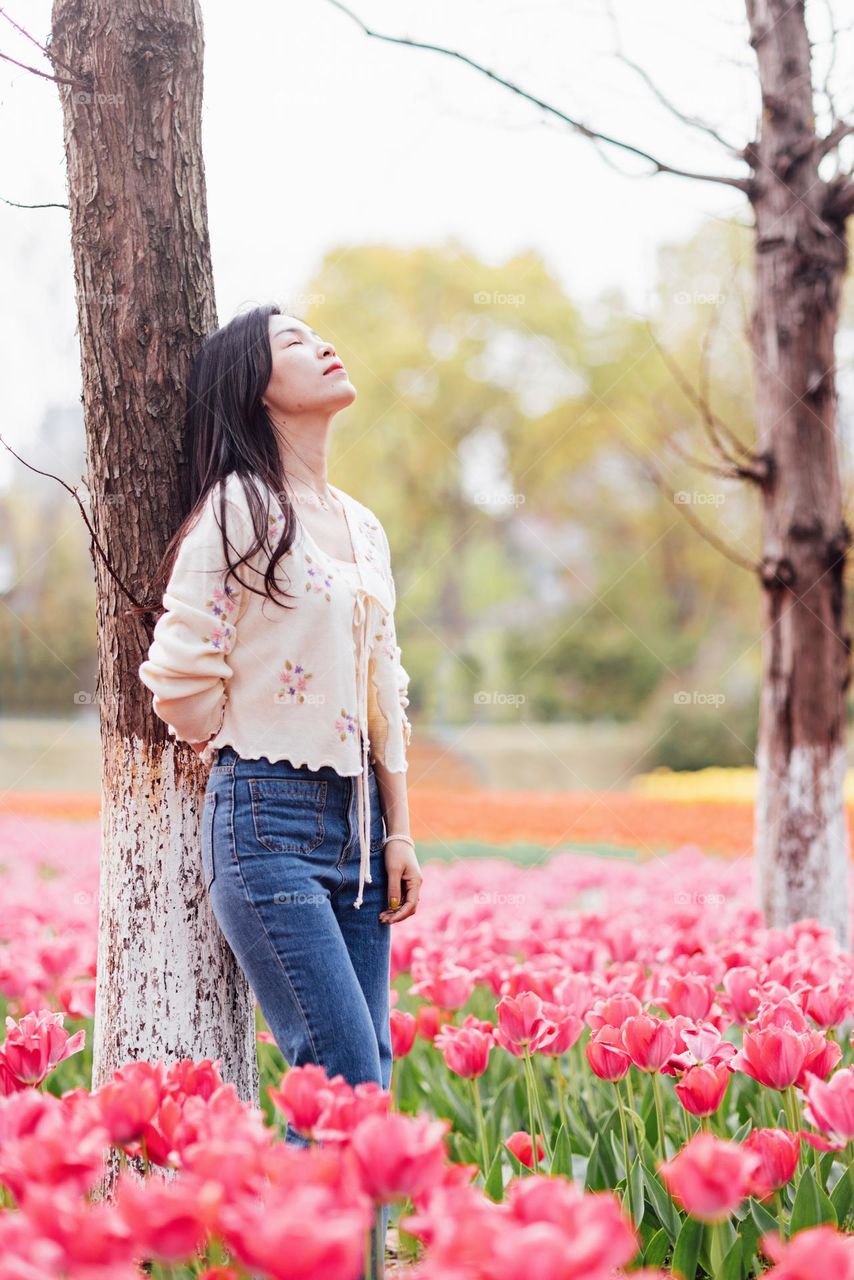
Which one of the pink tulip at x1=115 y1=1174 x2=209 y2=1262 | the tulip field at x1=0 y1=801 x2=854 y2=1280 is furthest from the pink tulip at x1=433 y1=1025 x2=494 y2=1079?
the pink tulip at x1=115 y1=1174 x2=209 y2=1262

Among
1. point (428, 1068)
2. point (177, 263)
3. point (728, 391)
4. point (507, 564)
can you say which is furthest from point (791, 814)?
point (507, 564)

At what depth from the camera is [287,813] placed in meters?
1.72

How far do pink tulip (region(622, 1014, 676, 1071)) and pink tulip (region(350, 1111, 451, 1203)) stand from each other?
0.70m

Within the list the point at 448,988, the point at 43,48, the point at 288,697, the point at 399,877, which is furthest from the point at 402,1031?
the point at 43,48

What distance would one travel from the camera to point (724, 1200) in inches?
40.6

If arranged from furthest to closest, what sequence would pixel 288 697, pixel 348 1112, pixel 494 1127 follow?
pixel 494 1127 < pixel 288 697 < pixel 348 1112

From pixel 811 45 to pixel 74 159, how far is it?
252cm

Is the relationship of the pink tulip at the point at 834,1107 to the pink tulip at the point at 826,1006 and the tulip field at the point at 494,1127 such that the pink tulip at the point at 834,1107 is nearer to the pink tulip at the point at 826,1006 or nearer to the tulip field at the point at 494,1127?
the tulip field at the point at 494,1127

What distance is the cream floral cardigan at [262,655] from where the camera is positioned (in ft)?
5.70

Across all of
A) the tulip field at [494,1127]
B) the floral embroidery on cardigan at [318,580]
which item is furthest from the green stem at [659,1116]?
the floral embroidery on cardigan at [318,580]

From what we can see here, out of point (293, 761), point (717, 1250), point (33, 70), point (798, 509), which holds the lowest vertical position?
point (717, 1250)

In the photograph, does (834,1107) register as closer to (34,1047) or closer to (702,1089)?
(702,1089)

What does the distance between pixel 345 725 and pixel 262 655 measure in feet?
0.54

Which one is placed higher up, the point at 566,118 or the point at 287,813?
the point at 566,118
